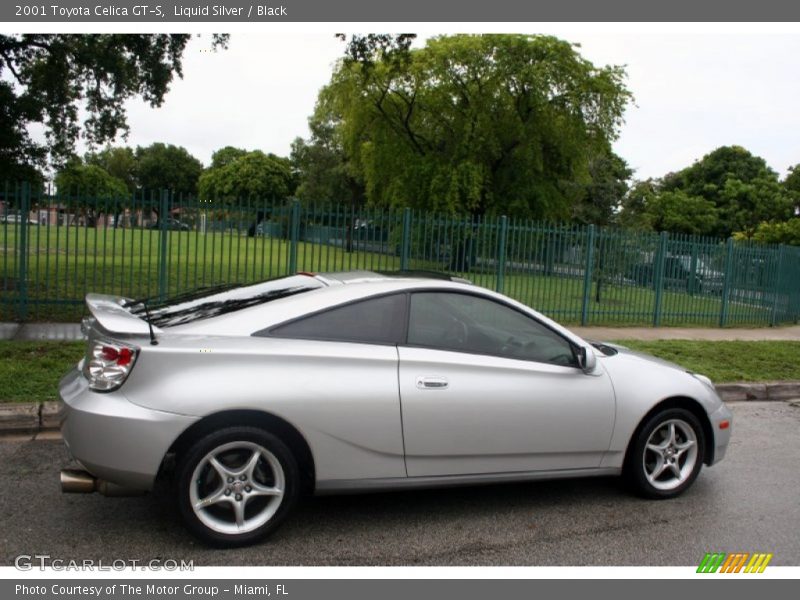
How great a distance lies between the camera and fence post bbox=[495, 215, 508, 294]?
13.6m

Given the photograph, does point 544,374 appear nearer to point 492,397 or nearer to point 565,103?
point 492,397

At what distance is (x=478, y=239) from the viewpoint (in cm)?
1362

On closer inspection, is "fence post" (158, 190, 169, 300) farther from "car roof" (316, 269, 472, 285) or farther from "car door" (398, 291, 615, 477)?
"car door" (398, 291, 615, 477)

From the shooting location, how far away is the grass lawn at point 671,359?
6.70 meters

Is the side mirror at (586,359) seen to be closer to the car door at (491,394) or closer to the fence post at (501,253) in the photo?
the car door at (491,394)

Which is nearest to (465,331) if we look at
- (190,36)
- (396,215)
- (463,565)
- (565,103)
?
(463,565)

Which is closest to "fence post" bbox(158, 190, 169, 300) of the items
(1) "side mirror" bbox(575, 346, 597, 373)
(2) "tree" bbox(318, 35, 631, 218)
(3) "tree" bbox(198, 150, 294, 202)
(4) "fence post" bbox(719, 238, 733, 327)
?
(1) "side mirror" bbox(575, 346, 597, 373)

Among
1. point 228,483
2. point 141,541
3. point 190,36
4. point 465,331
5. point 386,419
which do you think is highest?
point 190,36

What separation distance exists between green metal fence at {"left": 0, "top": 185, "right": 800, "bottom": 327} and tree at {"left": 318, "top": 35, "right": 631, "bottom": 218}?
14120 mm

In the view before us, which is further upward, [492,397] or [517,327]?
[517,327]

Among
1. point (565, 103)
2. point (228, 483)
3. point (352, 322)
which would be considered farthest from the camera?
point (565, 103)

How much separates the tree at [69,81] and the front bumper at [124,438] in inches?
503

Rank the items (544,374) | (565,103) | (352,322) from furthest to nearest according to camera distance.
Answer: (565,103) < (544,374) < (352,322)

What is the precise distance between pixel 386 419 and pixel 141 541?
1.51 meters
